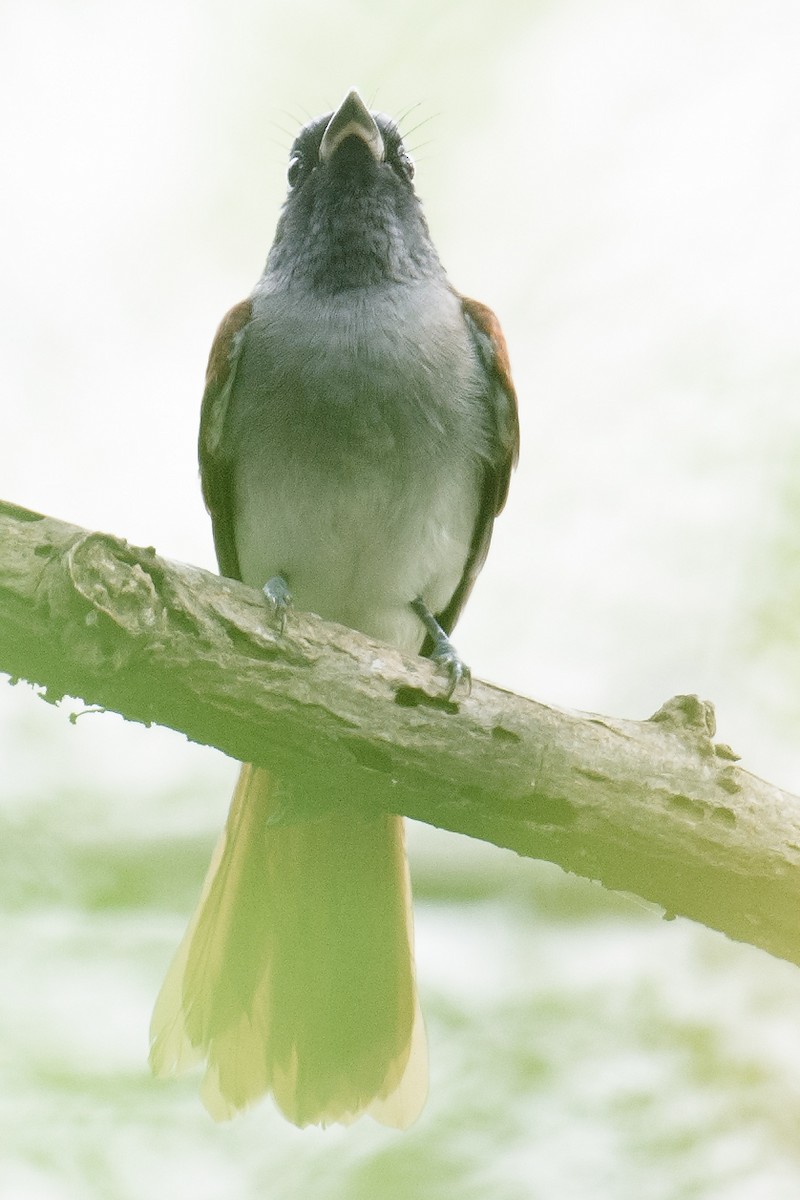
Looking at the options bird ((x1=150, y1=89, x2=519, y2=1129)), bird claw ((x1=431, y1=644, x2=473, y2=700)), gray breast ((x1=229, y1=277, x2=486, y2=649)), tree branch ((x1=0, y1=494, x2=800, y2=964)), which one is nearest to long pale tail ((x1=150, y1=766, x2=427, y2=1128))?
bird ((x1=150, y1=89, x2=519, y2=1129))

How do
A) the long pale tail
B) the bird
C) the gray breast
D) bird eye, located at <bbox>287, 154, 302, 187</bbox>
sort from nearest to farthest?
the long pale tail, the bird, the gray breast, bird eye, located at <bbox>287, 154, 302, 187</bbox>

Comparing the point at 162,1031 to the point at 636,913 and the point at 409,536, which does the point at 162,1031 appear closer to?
the point at 636,913

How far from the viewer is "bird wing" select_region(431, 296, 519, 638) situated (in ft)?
15.9

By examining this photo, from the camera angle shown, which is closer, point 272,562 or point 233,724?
point 233,724

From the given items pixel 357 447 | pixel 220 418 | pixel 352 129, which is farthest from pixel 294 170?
pixel 357 447

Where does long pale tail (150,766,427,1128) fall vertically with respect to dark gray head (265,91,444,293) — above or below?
below

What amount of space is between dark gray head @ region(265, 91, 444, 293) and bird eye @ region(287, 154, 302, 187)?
0.08m

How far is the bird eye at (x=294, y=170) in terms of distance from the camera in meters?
5.23

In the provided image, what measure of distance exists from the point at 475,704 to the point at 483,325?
6.26ft

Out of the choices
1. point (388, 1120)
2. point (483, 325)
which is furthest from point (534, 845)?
point (483, 325)

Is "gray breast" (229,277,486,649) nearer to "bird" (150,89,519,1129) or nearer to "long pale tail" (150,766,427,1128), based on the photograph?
"bird" (150,89,519,1129)

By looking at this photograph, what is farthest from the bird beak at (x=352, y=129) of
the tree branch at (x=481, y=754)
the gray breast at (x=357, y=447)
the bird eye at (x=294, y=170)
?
the tree branch at (x=481, y=754)

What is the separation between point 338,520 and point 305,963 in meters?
1.54

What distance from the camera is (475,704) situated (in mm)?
3572
